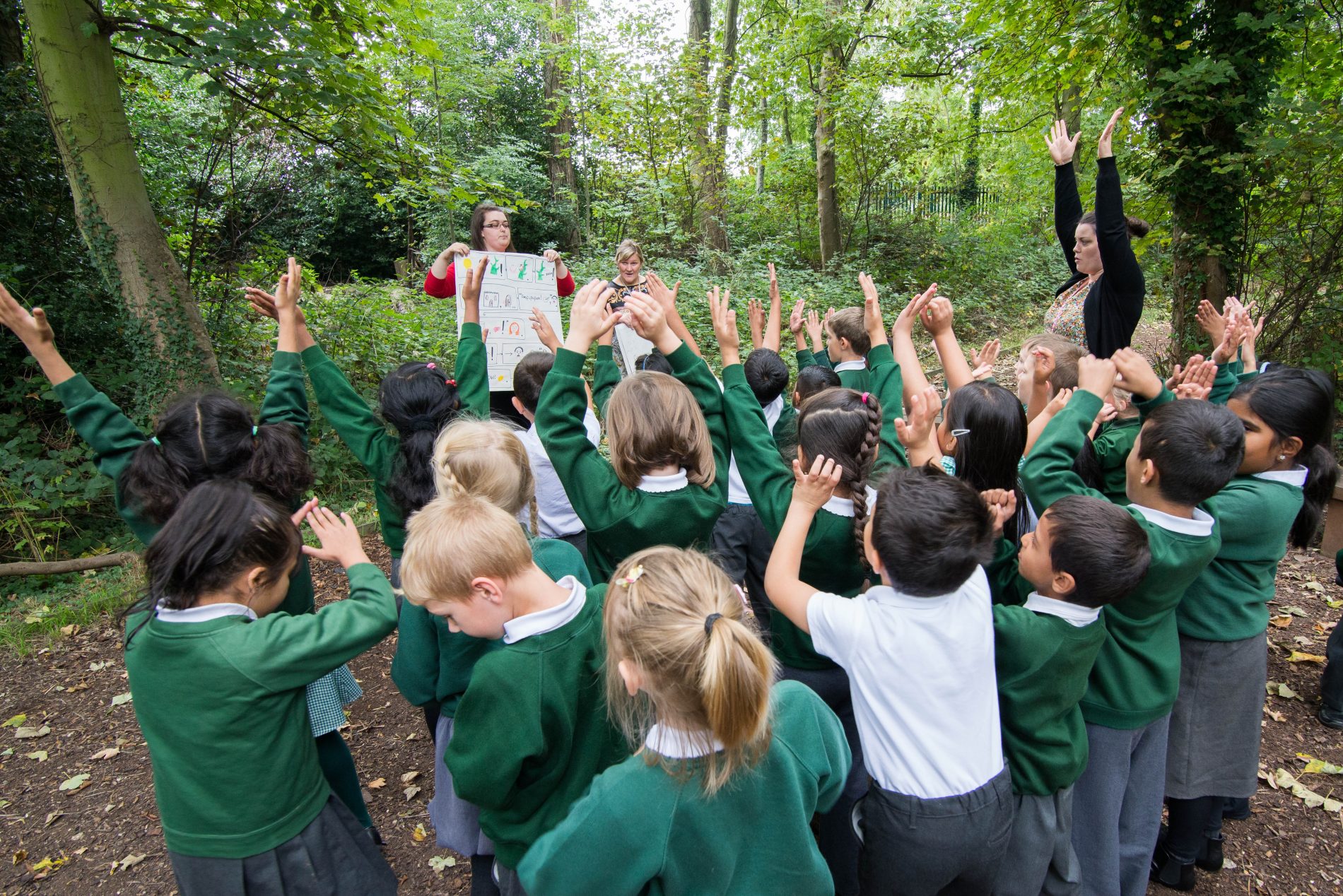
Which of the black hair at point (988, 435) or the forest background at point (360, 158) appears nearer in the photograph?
the black hair at point (988, 435)

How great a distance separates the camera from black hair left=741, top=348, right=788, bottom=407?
11.5 ft

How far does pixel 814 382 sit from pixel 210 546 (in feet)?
8.84

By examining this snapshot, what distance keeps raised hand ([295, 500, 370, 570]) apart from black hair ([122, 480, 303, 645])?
0.28ft

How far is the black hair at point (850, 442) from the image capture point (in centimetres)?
219

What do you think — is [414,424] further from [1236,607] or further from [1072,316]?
[1072,316]

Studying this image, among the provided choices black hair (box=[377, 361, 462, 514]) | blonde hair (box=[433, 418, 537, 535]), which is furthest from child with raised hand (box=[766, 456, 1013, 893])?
black hair (box=[377, 361, 462, 514])

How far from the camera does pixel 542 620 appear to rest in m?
1.66

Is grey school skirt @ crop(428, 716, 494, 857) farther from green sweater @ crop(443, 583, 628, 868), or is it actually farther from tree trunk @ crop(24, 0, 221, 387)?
tree trunk @ crop(24, 0, 221, 387)

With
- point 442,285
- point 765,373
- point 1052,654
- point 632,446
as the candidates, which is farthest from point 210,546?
point 442,285

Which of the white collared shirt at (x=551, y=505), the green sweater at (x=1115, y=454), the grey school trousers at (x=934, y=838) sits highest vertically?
the green sweater at (x=1115, y=454)

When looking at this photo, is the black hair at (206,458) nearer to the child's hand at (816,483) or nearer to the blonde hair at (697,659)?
the blonde hair at (697,659)

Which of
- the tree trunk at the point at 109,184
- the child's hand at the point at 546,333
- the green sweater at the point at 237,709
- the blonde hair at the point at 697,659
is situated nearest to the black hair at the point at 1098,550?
the blonde hair at the point at 697,659

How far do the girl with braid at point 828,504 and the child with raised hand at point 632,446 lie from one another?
18cm

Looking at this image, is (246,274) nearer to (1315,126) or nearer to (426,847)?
(426,847)
